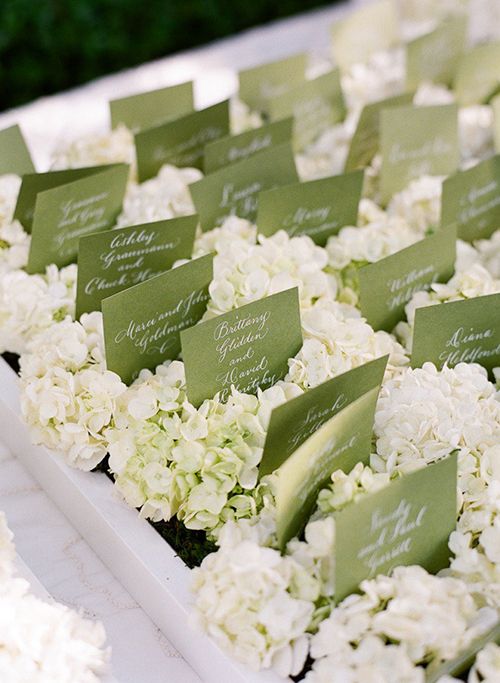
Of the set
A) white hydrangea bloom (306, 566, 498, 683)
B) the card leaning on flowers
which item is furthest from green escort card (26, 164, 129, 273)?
white hydrangea bloom (306, 566, 498, 683)

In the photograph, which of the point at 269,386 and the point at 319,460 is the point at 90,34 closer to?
the point at 269,386

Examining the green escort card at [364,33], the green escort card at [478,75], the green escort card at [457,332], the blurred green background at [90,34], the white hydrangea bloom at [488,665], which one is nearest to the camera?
the white hydrangea bloom at [488,665]

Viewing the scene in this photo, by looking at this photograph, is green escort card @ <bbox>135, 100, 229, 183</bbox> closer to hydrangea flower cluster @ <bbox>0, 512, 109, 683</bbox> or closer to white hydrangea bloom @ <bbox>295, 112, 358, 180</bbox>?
white hydrangea bloom @ <bbox>295, 112, 358, 180</bbox>

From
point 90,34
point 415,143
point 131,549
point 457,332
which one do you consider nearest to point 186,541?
point 131,549

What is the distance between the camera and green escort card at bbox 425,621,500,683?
1.02 meters

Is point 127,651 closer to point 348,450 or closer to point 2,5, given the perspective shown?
point 348,450

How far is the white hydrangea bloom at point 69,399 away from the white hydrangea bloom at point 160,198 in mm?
414

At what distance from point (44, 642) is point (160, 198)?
1.01 m

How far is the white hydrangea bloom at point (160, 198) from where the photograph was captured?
174 cm

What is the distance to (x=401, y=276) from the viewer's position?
60.9 inches

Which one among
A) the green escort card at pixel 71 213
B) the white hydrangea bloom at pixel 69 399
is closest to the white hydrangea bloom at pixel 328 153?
the green escort card at pixel 71 213

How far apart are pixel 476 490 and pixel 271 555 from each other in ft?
1.11

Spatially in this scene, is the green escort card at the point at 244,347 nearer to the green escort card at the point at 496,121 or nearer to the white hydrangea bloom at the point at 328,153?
the white hydrangea bloom at the point at 328,153

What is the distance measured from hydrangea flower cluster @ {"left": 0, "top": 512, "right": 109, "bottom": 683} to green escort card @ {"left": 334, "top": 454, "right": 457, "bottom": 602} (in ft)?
1.03
